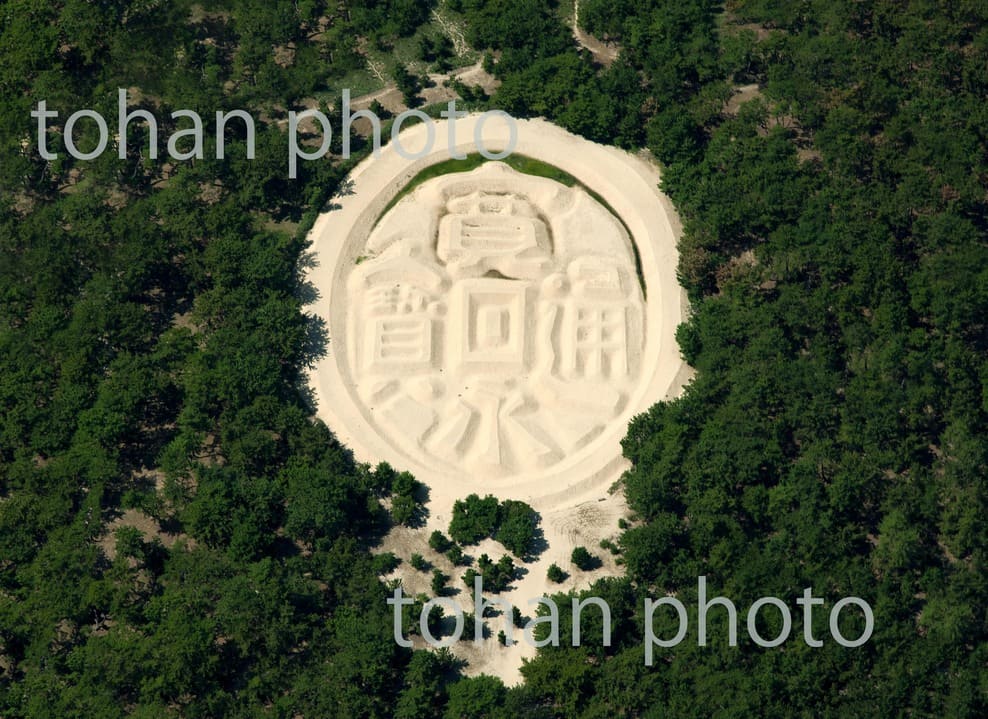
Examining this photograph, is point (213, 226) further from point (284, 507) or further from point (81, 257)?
point (284, 507)

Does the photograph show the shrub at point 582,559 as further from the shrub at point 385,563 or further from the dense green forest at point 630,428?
the shrub at point 385,563

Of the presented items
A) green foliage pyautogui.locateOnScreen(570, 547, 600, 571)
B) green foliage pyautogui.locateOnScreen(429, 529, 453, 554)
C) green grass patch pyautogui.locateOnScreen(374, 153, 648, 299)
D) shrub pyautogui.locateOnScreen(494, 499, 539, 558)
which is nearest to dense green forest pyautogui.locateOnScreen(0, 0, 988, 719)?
green foliage pyautogui.locateOnScreen(570, 547, 600, 571)

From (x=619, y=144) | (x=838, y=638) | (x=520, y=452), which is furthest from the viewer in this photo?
(x=619, y=144)

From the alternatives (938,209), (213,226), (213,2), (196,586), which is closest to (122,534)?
(196,586)

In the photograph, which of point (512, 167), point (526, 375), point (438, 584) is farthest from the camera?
point (512, 167)

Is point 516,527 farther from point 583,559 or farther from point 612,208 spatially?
point 612,208

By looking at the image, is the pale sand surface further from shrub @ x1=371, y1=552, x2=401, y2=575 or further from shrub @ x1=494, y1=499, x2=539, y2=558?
shrub @ x1=494, y1=499, x2=539, y2=558

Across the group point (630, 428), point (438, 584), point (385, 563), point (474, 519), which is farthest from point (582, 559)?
point (385, 563)
